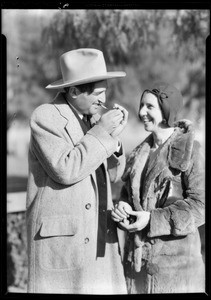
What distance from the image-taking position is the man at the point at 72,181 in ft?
9.29

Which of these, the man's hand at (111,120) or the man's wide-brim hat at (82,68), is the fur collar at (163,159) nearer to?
the man's hand at (111,120)

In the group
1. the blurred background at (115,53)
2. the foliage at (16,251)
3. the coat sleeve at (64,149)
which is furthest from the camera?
the foliage at (16,251)

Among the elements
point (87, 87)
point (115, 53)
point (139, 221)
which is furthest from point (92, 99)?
point (115, 53)

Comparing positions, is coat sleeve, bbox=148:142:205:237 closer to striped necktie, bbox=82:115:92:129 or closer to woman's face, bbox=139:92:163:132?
woman's face, bbox=139:92:163:132

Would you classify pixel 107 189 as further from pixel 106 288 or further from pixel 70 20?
pixel 70 20

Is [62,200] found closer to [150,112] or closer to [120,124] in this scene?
[120,124]

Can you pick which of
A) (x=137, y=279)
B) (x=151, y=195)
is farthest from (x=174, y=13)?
(x=137, y=279)

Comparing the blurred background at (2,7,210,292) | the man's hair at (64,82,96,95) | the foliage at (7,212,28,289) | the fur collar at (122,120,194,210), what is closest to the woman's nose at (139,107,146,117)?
the fur collar at (122,120,194,210)

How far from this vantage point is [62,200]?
9.53 feet

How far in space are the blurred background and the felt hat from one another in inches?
12.0

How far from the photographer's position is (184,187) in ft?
9.74

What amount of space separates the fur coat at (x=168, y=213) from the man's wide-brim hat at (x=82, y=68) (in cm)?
54

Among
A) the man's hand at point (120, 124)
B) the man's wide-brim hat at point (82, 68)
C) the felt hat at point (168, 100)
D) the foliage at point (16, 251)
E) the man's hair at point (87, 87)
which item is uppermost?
the man's wide-brim hat at point (82, 68)

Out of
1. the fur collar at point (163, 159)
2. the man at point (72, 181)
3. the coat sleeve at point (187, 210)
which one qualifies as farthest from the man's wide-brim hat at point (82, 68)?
the coat sleeve at point (187, 210)
